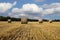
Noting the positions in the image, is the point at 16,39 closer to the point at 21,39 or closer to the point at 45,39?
the point at 21,39

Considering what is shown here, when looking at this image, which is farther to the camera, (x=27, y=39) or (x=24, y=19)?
(x=24, y=19)

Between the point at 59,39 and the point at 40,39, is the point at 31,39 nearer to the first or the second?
the point at 40,39

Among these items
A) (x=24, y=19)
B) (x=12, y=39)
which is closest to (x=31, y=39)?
(x=12, y=39)

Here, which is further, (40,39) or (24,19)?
(24,19)

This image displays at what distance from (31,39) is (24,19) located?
2590 cm

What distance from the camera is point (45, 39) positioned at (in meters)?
9.56

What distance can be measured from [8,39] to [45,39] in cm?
188

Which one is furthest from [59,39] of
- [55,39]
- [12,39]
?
[12,39]

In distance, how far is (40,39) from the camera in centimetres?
962

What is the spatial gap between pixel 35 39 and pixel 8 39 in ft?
4.52

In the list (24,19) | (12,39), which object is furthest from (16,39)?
(24,19)

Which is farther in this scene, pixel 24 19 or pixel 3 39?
pixel 24 19

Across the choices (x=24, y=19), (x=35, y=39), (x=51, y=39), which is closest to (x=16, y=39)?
(x=35, y=39)

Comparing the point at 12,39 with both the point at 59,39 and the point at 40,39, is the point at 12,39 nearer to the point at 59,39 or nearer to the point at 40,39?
the point at 40,39
